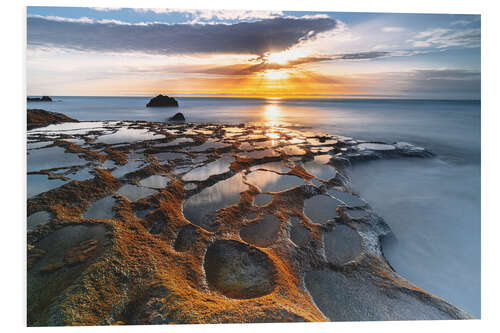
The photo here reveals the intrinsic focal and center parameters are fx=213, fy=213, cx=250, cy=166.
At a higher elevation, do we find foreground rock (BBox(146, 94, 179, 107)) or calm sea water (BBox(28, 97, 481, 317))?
foreground rock (BBox(146, 94, 179, 107))

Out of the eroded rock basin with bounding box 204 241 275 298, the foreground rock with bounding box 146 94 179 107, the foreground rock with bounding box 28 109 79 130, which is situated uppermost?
the foreground rock with bounding box 146 94 179 107

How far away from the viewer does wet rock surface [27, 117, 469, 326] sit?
5.40ft

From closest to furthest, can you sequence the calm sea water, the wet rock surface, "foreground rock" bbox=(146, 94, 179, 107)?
the wet rock surface, the calm sea water, "foreground rock" bbox=(146, 94, 179, 107)

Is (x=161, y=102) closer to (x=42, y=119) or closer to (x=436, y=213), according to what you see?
(x=42, y=119)

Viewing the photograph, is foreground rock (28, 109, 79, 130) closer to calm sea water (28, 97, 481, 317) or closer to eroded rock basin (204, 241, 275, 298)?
eroded rock basin (204, 241, 275, 298)

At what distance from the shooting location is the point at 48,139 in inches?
228

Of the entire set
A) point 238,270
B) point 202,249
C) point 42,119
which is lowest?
point 238,270

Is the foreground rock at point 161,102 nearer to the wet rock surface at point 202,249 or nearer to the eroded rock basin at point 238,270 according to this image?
the wet rock surface at point 202,249

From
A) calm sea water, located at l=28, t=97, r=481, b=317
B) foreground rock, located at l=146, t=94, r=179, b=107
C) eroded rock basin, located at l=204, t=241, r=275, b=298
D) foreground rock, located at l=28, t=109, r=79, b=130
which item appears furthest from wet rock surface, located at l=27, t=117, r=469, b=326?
foreground rock, located at l=146, t=94, r=179, b=107

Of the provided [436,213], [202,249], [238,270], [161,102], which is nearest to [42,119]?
[202,249]

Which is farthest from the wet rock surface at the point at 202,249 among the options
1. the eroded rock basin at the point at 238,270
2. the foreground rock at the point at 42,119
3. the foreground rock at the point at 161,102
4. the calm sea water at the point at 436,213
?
the foreground rock at the point at 161,102

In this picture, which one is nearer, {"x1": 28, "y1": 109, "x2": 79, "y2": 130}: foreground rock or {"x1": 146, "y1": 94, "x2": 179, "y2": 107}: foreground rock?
{"x1": 28, "y1": 109, "x2": 79, "y2": 130}: foreground rock

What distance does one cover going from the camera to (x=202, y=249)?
2.23 m
